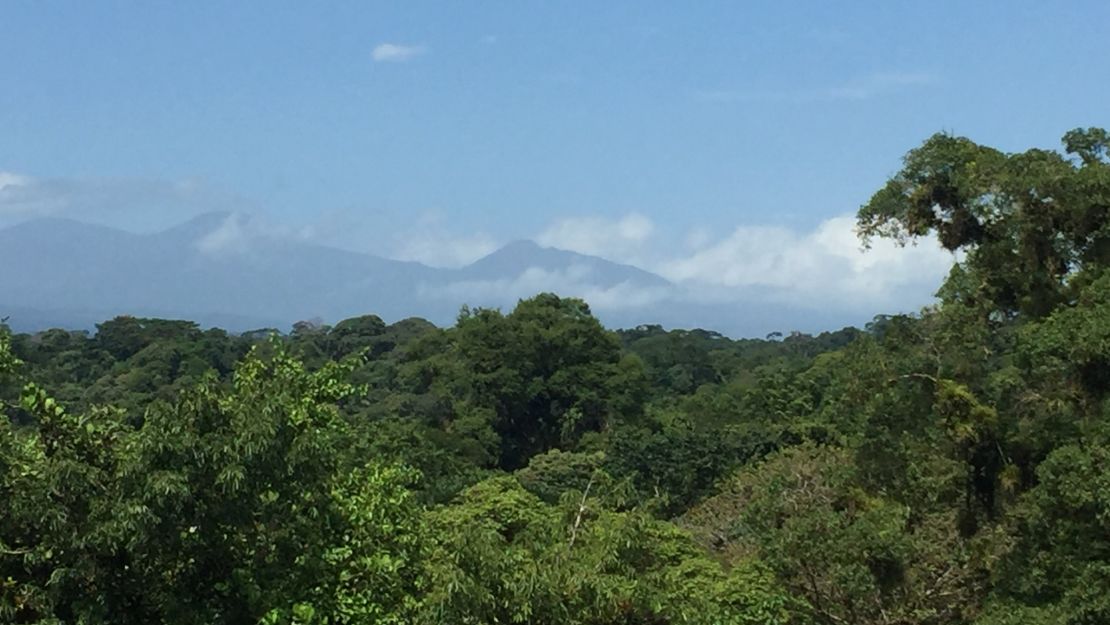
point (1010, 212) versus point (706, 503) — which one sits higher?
point (1010, 212)

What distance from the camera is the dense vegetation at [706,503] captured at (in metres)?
7.01

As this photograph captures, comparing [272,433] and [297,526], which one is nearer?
[272,433]

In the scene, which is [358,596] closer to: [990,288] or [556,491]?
[990,288]

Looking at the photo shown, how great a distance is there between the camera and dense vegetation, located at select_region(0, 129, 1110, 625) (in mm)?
7008

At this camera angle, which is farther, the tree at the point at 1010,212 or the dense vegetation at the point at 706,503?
the tree at the point at 1010,212

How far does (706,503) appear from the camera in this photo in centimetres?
2359

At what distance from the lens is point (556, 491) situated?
95.9ft

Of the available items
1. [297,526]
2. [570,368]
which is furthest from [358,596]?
[570,368]

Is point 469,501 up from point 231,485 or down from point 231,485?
down

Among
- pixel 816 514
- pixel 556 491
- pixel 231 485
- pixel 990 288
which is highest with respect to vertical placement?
pixel 990 288

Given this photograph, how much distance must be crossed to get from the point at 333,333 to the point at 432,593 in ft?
231

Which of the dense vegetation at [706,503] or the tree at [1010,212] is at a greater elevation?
the tree at [1010,212]

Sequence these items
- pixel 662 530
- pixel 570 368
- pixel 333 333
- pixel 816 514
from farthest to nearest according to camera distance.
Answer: pixel 333 333, pixel 570 368, pixel 816 514, pixel 662 530

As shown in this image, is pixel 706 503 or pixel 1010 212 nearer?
pixel 1010 212
